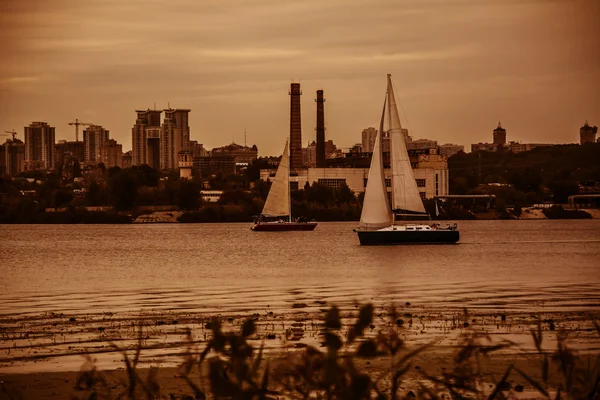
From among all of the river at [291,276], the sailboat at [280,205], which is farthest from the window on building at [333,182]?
the river at [291,276]

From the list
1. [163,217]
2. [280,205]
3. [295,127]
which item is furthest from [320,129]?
[280,205]

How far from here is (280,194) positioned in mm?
109312

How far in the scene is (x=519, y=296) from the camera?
36156 millimetres

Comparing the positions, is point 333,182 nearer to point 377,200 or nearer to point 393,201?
point 393,201

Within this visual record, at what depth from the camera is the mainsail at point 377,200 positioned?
70438 mm

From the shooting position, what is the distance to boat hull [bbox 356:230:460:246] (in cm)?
7012

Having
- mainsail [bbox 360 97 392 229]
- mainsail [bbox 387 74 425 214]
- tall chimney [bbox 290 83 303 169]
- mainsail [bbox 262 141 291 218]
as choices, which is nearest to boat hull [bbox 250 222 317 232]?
mainsail [bbox 262 141 291 218]

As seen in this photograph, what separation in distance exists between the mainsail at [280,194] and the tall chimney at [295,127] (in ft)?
232

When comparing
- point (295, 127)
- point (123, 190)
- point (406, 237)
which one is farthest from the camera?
point (295, 127)

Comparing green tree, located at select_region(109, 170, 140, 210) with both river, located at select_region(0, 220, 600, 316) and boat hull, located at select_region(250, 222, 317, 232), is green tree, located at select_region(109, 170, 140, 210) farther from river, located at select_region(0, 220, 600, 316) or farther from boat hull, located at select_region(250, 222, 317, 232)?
river, located at select_region(0, 220, 600, 316)

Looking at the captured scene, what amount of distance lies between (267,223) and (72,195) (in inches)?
3367

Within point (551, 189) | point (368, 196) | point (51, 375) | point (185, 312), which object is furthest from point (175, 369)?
point (551, 189)

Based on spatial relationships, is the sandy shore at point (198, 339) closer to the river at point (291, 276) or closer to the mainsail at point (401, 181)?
the river at point (291, 276)

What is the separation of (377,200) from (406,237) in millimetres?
2848
